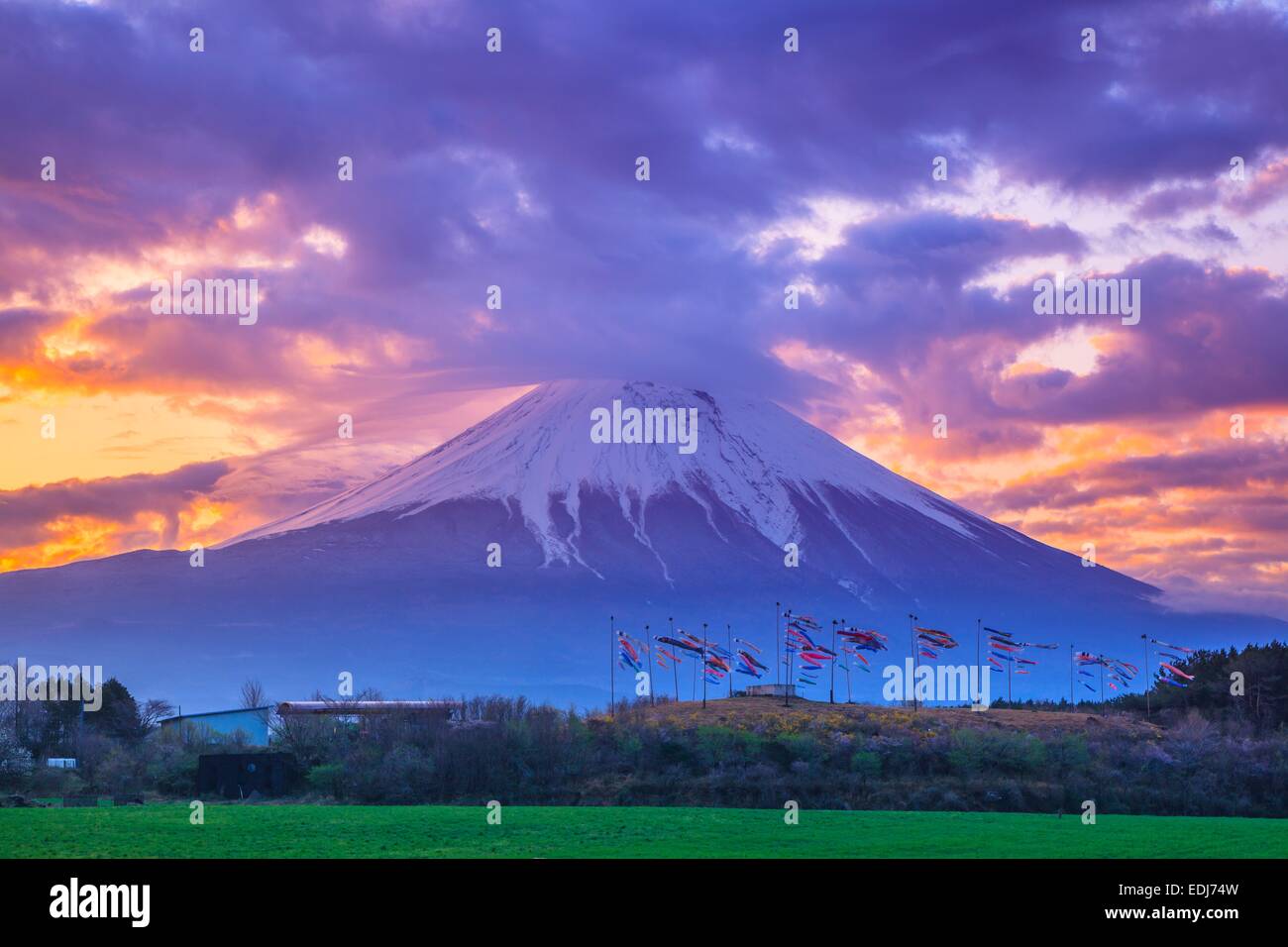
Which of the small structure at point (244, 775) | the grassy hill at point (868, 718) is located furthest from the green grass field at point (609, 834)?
the grassy hill at point (868, 718)

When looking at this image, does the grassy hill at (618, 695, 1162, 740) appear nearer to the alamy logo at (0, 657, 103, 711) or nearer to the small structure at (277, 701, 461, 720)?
the small structure at (277, 701, 461, 720)

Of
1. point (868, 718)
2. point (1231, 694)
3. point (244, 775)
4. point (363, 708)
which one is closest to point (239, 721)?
point (363, 708)

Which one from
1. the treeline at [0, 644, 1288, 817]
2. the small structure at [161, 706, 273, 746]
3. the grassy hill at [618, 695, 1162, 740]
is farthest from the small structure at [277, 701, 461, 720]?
the grassy hill at [618, 695, 1162, 740]

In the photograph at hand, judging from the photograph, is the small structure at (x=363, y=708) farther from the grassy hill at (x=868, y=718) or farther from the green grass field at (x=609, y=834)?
the green grass field at (x=609, y=834)
